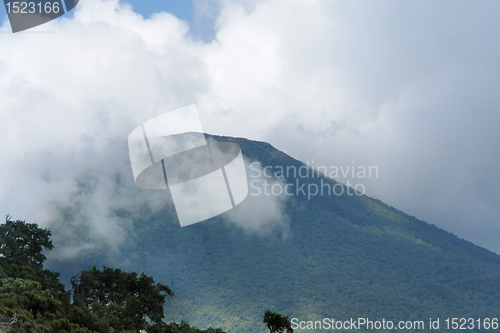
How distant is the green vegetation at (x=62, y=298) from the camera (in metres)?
15.8

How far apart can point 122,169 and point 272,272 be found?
58.9 meters

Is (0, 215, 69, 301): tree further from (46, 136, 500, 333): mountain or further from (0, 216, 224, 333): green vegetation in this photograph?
(46, 136, 500, 333): mountain

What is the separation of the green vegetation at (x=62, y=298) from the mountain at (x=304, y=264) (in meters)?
56.8

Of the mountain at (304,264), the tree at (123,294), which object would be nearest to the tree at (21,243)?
the tree at (123,294)

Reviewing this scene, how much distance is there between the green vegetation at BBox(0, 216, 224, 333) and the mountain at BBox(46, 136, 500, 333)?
56.8 meters

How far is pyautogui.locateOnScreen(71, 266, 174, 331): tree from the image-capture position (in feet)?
84.9

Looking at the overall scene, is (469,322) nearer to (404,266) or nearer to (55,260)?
(404,266)

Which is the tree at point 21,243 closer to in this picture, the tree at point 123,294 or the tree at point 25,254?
the tree at point 25,254

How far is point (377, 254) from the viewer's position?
137 metres

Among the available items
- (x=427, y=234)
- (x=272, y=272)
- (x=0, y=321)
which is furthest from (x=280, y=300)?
(x=0, y=321)

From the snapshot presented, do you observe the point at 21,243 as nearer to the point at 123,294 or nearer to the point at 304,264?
the point at 123,294

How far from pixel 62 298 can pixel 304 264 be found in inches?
4142

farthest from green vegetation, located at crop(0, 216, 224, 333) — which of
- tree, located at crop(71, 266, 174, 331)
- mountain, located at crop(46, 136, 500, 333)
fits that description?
mountain, located at crop(46, 136, 500, 333)

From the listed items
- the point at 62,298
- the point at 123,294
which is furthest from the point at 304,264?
the point at 62,298
